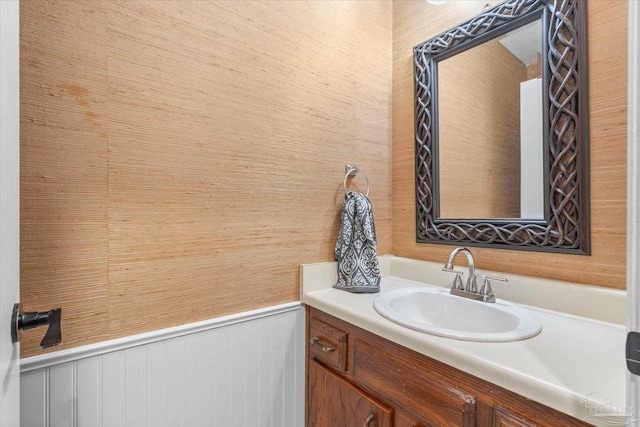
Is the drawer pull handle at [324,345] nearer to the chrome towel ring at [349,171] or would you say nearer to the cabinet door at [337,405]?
the cabinet door at [337,405]

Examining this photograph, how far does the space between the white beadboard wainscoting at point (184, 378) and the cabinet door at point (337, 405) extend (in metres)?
0.08

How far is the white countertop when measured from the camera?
56 cm

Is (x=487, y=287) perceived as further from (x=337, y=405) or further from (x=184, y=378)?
(x=184, y=378)


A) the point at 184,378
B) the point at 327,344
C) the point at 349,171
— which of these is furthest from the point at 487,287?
the point at 184,378

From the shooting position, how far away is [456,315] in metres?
1.11

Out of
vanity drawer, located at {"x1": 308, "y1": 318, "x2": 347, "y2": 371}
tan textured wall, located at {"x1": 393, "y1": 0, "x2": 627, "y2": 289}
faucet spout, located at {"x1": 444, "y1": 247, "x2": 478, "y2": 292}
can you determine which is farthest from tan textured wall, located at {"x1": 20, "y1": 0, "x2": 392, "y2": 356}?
tan textured wall, located at {"x1": 393, "y1": 0, "x2": 627, "y2": 289}

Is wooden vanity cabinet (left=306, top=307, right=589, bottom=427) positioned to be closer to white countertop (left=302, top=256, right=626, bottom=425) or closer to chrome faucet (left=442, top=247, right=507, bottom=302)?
white countertop (left=302, top=256, right=626, bottom=425)

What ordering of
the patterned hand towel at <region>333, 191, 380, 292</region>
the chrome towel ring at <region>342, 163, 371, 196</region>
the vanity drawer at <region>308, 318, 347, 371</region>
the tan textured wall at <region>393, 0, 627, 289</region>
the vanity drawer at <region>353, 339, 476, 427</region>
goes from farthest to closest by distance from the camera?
the chrome towel ring at <region>342, 163, 371, 196</region> → the patterned hand towel at <region>333, 191, 380, 292</region> → the vanity drawer at <region>308, 318, 347, 371</region> → the tan textured wall at <region>393, 0, 627, 289</region> → the vanity drawer at <region>353, 339, 476, 427</region>

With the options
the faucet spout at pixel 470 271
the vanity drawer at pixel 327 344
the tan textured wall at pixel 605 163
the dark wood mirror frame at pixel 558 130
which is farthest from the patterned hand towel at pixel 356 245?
the tan textured wall at pixel 605 163

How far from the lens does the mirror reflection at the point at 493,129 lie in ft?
3.48

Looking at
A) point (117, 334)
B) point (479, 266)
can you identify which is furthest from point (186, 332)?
point (479, 266)

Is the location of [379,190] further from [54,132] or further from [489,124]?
[54,132]

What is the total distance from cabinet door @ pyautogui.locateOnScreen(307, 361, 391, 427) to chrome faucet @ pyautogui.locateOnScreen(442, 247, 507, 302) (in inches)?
19.3

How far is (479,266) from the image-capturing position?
1211 millimetres
